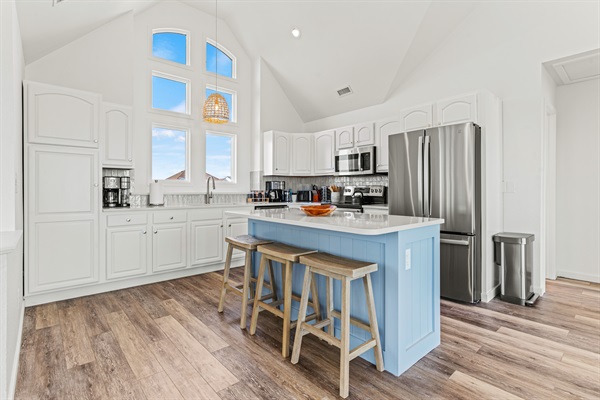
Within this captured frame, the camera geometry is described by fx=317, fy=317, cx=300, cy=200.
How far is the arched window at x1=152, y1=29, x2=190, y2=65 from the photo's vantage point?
4.75m

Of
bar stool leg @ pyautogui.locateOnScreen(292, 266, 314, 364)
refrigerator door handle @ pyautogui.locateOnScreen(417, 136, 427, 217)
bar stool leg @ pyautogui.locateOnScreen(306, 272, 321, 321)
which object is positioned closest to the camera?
bar stool leg @ pyautogui.locateOnScreen(292, 266, 314, 364)

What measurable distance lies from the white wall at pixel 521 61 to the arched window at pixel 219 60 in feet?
11.6

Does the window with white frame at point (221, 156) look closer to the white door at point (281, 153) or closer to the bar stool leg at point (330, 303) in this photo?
the white door at point (281, 153)

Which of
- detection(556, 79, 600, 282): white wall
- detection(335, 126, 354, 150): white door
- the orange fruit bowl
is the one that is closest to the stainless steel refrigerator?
the orange fruit bowl

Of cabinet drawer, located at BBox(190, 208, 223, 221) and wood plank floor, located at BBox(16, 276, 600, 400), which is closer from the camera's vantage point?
wood plank floor, located at BBox(16, 276, 600, 400)

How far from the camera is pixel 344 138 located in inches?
211

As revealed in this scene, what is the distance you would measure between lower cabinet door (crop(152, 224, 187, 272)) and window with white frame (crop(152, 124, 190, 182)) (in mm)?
1003

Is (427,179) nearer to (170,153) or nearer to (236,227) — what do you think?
(236,227)

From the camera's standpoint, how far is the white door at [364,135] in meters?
4.93

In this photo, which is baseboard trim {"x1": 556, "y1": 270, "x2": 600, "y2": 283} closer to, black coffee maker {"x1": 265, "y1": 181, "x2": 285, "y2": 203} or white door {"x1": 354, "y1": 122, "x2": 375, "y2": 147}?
white door {"x1": 354, "y1": 122, "x2": 375, "y2": 147}

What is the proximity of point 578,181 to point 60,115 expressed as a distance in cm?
627

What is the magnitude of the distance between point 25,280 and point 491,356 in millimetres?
4234

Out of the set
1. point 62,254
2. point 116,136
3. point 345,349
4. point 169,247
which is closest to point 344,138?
point 169,247

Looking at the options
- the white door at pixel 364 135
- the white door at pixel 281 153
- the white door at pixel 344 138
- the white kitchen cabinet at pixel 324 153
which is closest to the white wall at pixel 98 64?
the white door at pixel 281 153
